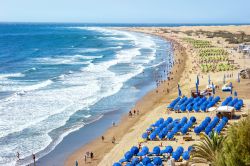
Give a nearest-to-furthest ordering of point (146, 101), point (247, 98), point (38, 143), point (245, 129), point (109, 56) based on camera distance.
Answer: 1. point (245, 129)
2. point (38, 143)
3. point (247, 98)
4. point (146, 101)
5. point (109, 56)

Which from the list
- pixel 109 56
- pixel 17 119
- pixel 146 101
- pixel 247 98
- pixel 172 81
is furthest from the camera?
pixel 109 56

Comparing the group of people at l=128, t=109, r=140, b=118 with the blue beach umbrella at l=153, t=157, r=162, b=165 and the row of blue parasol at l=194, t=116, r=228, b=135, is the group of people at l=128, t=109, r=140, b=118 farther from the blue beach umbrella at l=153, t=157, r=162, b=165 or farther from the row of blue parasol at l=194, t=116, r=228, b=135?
the blue beach umbrella at l=153, t=157, r=162, b=165

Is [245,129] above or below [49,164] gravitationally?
above

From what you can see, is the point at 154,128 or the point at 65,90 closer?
the point at 154,128

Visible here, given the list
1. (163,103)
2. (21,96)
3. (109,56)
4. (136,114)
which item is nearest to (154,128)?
(136,114)

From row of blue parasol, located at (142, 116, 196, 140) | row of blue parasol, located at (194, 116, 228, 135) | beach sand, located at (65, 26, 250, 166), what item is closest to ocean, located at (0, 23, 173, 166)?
beach sand, located at (65, 26, 250, 166)

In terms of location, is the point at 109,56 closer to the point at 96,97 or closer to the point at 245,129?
the point at 96,97

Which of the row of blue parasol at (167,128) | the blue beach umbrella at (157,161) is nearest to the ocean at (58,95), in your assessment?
the row of blue parasol at (167,128)
